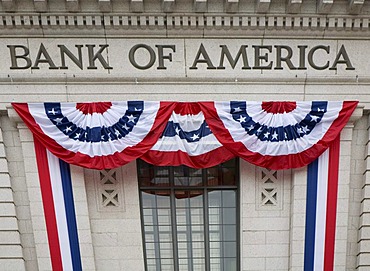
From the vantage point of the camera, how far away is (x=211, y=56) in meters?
6.94

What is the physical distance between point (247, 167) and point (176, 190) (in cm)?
203

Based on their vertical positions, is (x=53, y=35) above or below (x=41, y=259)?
above

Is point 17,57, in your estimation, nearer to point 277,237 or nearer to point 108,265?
point 108,265

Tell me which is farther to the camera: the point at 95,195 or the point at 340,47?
the point at 95,195

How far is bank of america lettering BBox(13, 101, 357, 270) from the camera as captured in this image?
6754 mm

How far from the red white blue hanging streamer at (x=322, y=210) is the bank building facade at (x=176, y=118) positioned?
35 millimetres

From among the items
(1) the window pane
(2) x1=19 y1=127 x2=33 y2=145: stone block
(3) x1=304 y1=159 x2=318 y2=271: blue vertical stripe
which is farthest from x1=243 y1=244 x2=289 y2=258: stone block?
(2) x1=19 y1=127 x2=33 y2=145: stone block

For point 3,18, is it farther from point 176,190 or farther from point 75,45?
point 176,190

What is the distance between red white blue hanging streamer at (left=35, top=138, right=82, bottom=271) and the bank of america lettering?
0.99ft

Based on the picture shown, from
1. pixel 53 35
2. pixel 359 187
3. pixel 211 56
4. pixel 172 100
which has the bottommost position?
pixel 359 187

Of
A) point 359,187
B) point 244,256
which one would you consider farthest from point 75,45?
point 359,187

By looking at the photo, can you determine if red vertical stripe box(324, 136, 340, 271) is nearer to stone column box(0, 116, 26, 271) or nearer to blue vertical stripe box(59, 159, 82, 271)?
blue vertical stripe box(59, 159, 82, 271)

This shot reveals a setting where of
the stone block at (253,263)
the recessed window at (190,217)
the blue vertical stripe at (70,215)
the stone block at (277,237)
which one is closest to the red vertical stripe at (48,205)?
the blue vertical stripe at (70,215)

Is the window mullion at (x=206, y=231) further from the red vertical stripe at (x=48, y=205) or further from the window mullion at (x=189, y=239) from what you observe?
the red vertical stripe at (x=48, y=205)
